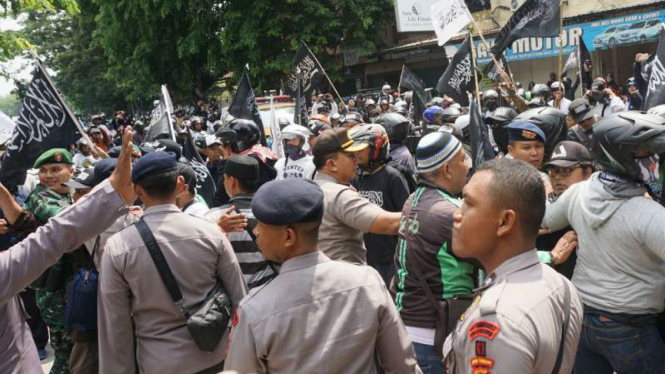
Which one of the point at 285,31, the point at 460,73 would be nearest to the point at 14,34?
the point at 460,73

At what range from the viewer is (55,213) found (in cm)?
399

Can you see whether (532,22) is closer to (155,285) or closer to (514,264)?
(155,285)

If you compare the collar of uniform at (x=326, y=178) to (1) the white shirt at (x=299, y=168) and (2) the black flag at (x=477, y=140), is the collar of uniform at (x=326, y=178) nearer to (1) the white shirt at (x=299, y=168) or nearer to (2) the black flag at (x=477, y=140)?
(2) the black flag at (x=477, y=140)

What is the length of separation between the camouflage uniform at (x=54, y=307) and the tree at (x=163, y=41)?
22657 millimetres

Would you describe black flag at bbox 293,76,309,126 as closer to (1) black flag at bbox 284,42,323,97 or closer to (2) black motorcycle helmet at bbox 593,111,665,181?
(1) black flag at bbox 284,42,323,97

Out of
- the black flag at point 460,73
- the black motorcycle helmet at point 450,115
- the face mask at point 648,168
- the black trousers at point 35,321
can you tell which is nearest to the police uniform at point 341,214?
the face mask at point 648,168

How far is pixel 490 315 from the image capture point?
1701mm

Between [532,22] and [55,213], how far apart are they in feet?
25.0

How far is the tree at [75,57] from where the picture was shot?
3816 cm

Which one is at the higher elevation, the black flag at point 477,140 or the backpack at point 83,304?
the black flag at point 477,140

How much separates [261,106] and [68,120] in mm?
10660

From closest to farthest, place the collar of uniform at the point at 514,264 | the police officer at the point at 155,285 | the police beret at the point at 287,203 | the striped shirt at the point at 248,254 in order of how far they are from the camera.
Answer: the collar of uniform at the point at 514,264 → the police beret at the point at 287,203 → the police officer at the point at 155,285 → the striped shirt at the point at 248,254

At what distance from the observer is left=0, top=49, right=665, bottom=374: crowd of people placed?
1904mm

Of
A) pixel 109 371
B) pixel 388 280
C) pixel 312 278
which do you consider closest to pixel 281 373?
pixel 312 278
